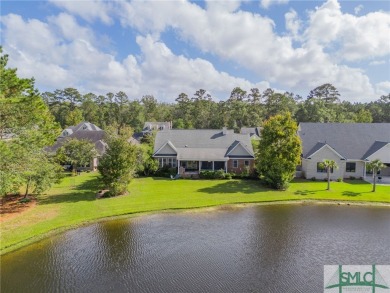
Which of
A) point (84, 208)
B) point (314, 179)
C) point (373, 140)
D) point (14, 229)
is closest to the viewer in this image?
point (14, 229)

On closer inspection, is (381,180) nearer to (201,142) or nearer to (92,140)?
(201,142)

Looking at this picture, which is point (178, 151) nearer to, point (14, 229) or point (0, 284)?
point (14, 229)

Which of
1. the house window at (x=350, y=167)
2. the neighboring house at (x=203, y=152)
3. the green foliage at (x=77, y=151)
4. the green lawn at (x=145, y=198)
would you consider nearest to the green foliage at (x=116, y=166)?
the green lawn at (x=145, y=198)

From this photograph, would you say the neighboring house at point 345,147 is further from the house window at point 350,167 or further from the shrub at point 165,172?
the shrub at point 165,172

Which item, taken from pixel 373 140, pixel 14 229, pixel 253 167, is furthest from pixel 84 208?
pixel 373 140

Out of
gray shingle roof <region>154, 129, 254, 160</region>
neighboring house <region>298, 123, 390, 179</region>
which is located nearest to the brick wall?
gray shingle roof <region>154, 129, 254, 160</region>

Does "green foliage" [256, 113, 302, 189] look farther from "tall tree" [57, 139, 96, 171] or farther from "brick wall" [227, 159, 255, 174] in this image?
"tall tree" [57, 139, 96, 171]
